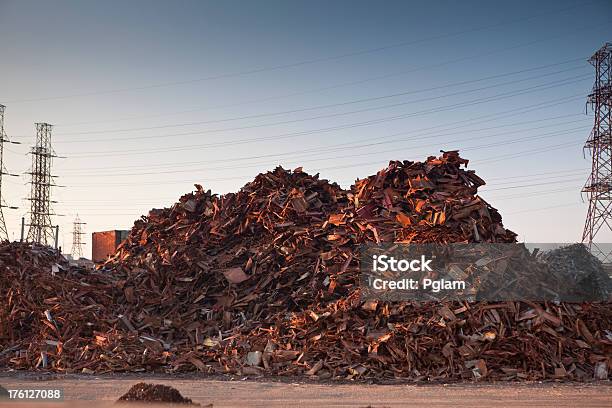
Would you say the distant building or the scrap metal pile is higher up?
the distant building

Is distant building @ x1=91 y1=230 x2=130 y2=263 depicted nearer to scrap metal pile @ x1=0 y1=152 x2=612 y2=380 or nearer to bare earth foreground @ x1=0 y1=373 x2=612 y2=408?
scrap metal pile @ x1=0 y1=152 x2=612 y2=380

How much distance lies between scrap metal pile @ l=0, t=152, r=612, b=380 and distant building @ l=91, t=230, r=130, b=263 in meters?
6.28

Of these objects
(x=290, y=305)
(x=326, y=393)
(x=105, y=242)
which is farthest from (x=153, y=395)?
(x=105, y=242)

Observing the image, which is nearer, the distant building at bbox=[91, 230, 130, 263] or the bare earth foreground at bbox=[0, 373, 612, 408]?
the bare earth foreground at bbox=[0, 373, 612, 408]

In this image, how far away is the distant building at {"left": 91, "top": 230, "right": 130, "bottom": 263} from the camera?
24078 millimetres

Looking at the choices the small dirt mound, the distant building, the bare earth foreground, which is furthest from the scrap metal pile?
the distant building

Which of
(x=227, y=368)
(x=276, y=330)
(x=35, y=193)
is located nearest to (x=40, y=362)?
(x=227, y=368)

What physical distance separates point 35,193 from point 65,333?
3725cm

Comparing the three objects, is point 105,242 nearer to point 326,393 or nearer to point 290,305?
point 290,305

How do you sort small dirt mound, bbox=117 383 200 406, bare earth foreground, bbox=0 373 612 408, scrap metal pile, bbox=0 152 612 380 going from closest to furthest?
small dirt mound, bbox=117 383 200 406, bare earth foreground, bbox=0 373 612 408, scrap metal pile, bbox=0 152 612 380

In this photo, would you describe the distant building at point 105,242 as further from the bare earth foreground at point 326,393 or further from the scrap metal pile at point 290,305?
the bare earth foreground at point 326,393

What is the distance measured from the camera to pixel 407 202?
14766mm

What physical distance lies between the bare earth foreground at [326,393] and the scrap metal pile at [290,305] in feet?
2.11

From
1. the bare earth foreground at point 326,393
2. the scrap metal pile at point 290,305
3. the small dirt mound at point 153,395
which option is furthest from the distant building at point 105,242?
the small dirt mound at point 153,395
